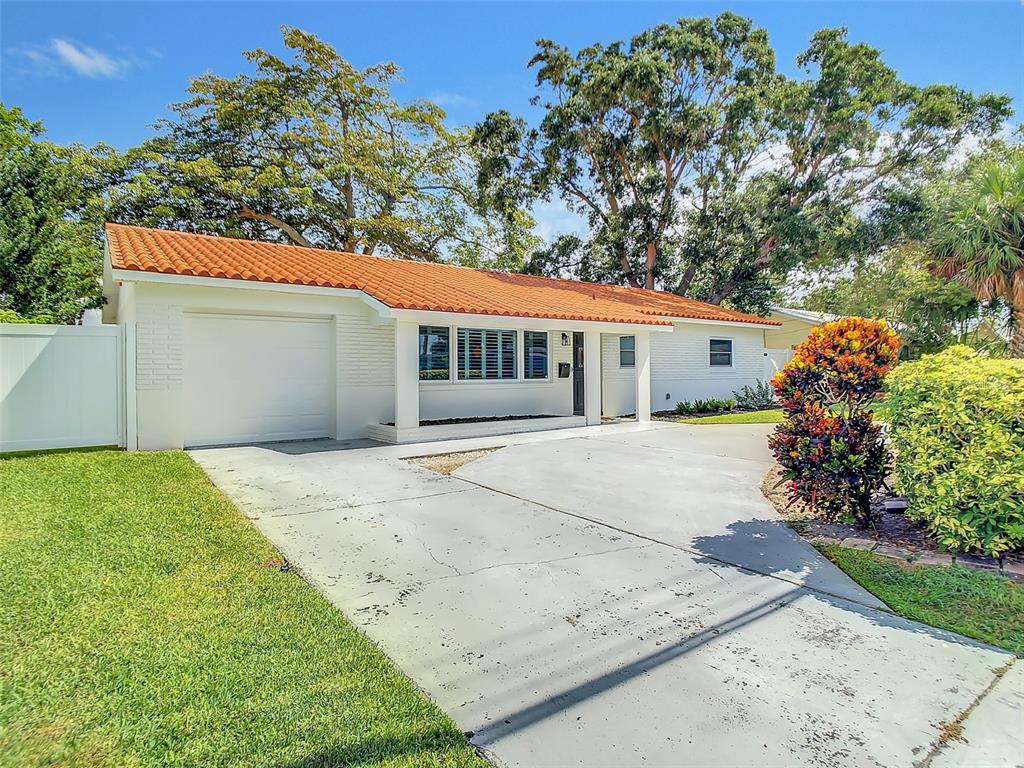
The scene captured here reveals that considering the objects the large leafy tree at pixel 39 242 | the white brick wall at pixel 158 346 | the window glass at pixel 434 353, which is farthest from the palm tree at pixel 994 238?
the large leafy tree at pixel 39 242

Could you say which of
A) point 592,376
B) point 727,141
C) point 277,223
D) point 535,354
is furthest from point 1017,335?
point 277,223

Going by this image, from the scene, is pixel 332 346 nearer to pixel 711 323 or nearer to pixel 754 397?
pixel 711 323

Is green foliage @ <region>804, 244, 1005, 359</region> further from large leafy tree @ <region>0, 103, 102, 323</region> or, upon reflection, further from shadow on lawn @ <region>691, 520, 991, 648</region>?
large leafy tree @ <region>0, 103, 102, 323</region>

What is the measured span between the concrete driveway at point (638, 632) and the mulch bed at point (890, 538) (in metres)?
0.27

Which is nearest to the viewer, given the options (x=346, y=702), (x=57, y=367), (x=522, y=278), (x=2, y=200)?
(x=346, y=702)

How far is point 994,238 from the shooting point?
30.2ft

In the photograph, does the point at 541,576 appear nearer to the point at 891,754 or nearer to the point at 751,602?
the point at 751,602

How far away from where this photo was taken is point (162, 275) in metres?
8.74

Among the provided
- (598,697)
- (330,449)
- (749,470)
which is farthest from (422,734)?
(330,449)

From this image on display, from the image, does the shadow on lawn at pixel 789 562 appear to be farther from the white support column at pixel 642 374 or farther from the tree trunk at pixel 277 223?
the tree trunk at pixel 277 223

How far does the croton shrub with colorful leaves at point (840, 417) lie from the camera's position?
5.12 meters

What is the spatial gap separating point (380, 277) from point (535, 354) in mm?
4397

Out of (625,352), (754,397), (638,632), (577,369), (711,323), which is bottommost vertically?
(638,632)

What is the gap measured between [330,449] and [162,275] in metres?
3.94
